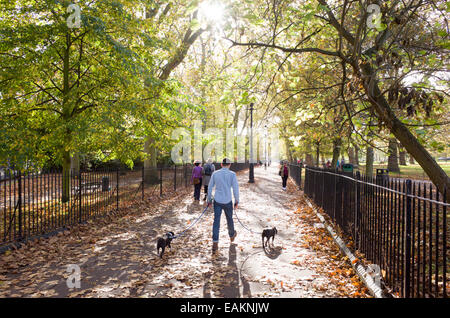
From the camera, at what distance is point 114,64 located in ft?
38.1

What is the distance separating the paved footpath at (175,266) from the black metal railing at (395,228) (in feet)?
2.17

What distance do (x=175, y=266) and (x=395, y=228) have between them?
3.84 metres

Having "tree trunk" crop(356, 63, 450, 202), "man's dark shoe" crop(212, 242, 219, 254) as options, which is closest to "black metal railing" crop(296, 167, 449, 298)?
"tree trunk" crop(356, 63, 450, 202)

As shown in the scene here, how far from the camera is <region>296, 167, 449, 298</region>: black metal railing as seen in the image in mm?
3488

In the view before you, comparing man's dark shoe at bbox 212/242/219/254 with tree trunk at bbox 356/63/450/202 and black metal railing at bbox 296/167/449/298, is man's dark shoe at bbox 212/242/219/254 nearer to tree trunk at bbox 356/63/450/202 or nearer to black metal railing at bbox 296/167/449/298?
black metal railing at bbox 296/167/449/298

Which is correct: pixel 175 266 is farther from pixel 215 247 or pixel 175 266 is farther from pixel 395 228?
pixel 395 228

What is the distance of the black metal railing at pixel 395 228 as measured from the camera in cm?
349

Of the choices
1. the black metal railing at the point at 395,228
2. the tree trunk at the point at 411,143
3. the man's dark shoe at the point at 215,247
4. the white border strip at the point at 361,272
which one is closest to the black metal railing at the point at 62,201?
the man's dark shoe at the point at 215,247

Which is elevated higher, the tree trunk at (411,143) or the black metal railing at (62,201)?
the tree trunk at (411,143)

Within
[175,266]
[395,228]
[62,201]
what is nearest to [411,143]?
[395,228]

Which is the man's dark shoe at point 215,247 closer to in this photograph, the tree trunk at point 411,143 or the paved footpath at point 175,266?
the paved footpath at point 175,266

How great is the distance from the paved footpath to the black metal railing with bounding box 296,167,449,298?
26.0 inches

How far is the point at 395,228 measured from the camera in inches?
176
